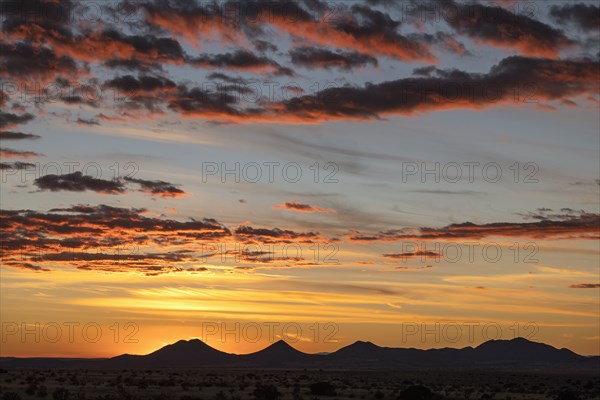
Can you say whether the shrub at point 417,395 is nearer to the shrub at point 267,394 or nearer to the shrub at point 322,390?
the shrub at point 322,390

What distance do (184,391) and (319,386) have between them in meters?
10.00

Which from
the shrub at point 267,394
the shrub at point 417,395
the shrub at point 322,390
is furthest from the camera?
the shrub at point 322,390

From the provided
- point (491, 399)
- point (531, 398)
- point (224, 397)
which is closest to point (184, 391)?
point (224, 397)

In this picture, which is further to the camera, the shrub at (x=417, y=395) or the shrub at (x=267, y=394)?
the shrub at (x=417, y=395)

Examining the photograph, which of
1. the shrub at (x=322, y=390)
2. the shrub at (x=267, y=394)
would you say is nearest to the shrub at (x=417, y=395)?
the shrub at (x=322, y=390)

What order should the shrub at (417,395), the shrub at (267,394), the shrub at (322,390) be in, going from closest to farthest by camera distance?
the shrub at (267,394) → the shrub at (417,395) → the shrub at (322,390)

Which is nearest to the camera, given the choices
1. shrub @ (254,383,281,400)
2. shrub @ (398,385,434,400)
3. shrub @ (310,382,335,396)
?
shrub @ (254,383,281,400)

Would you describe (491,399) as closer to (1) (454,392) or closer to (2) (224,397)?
(1) (454,392)

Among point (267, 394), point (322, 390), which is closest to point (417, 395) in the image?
point (322, 390)

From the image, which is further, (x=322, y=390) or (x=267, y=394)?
(x=322, y=390)

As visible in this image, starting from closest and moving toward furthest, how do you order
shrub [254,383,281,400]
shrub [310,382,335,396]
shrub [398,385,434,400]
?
1. shrub [254,383,281,400]
2. shrub [398,385,434,400]
3. shrub [310,382,335,396]

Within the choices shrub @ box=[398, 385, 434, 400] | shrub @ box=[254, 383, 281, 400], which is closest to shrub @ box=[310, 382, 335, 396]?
shrub @ box=[254, 383, 281, 400]

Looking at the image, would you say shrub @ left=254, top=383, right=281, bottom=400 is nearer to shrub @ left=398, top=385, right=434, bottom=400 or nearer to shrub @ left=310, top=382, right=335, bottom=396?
shrub @ left=310, top=382, right=335, bottom=396

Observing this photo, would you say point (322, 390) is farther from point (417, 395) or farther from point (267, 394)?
point (417, 395)
